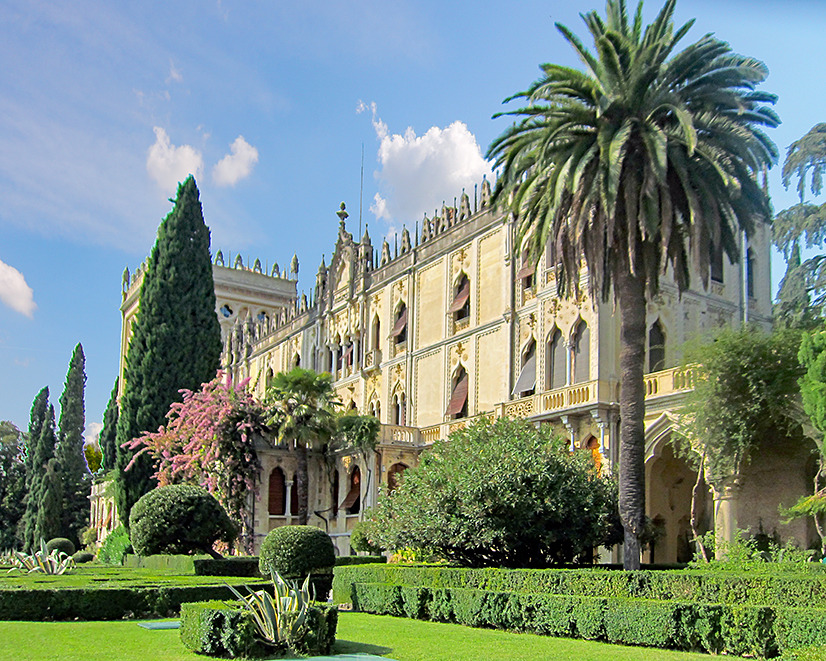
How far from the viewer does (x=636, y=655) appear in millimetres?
14430

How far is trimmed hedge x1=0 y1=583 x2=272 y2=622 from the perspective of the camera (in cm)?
1898

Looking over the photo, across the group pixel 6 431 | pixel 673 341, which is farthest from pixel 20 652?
pixel 6 431

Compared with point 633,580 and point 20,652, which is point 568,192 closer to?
point 633,580

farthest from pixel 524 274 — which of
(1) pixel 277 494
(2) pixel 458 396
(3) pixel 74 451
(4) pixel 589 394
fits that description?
(3) pixel 74 451

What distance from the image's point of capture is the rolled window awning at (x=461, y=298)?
3767 centimetres

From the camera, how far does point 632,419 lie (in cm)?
2162

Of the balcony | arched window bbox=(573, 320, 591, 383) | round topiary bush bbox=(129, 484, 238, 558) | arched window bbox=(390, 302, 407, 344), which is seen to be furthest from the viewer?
arched window bbox=(390, 302, 407, 344)

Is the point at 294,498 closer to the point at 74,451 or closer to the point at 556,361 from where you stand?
the point at 556,361

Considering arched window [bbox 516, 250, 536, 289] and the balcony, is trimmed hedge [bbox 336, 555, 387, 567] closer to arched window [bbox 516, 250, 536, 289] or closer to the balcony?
the balcony

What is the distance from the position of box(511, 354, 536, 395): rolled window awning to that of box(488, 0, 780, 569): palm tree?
10295 mm

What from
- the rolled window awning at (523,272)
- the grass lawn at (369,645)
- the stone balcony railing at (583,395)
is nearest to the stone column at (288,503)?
the stone balcony railing at (583,395)

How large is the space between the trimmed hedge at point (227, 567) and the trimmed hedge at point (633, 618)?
28.1ft

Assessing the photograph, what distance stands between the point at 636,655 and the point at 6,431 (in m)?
77.9

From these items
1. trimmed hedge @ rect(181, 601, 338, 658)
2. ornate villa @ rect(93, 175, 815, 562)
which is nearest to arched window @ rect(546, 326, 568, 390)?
ornate villa @ rect(93, 175, 815, 562)
